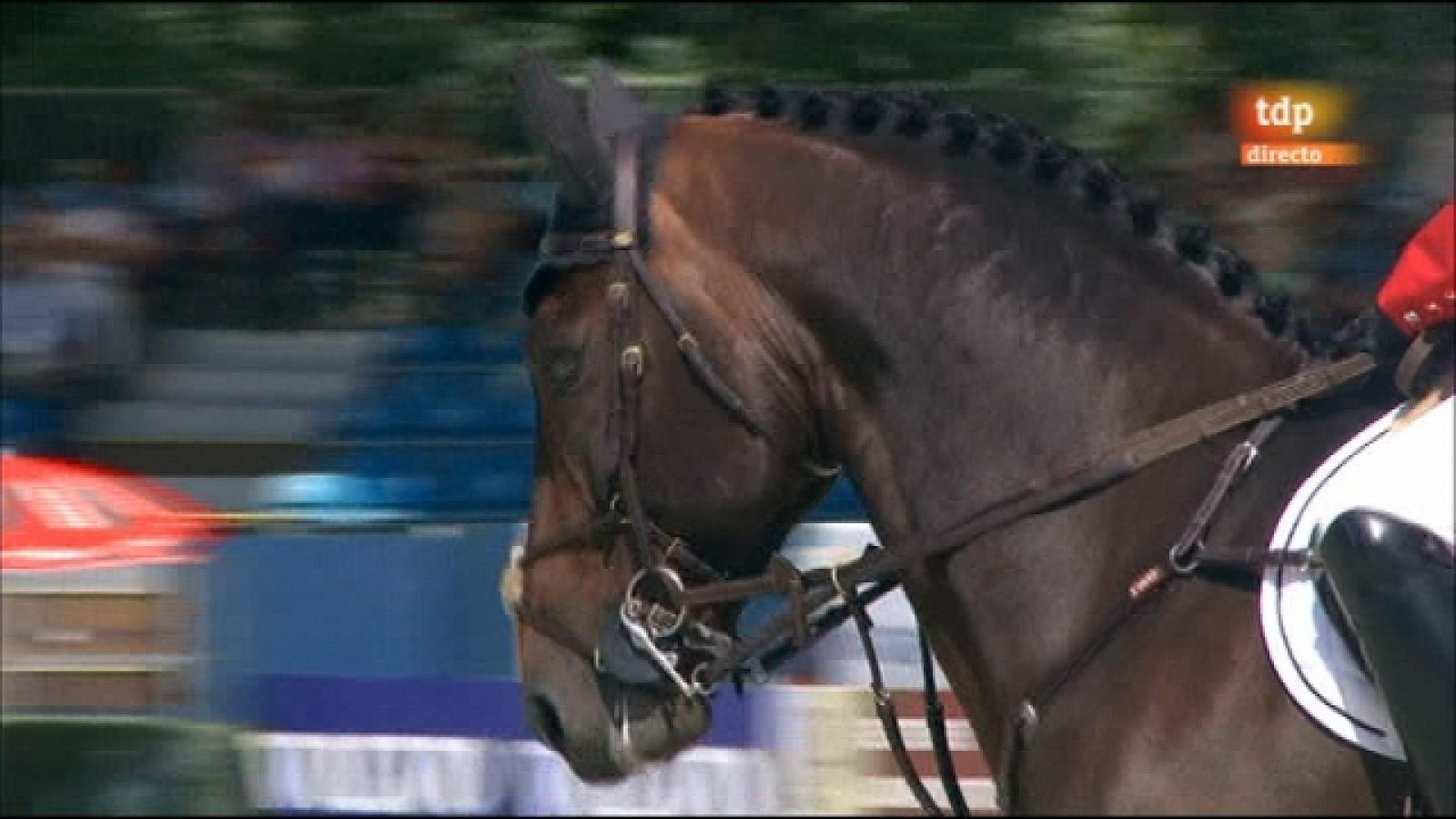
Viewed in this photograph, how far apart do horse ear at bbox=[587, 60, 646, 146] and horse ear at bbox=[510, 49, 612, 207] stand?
16 millimetres

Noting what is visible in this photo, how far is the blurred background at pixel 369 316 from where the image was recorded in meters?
6.09

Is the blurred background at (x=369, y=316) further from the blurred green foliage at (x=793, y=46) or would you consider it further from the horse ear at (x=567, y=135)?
the horse ear at (x=567, y=135)

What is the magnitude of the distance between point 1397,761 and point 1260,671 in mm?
197

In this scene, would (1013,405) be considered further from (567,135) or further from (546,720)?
(546,720)

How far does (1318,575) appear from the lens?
3.43 meters

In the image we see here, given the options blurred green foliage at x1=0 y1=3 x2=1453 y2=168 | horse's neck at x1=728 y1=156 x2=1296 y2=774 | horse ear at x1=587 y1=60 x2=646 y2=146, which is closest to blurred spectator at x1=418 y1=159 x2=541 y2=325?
blurred green foliage at x1=0 y1=3 x2=1453 y2=168

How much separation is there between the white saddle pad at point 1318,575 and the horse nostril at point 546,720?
1027 mm

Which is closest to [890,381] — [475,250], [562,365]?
[562,365]

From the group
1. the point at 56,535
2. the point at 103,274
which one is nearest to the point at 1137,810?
the point at 56,535

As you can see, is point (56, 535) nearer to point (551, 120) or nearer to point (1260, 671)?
point (551, 120)

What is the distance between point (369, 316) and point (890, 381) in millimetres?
3380

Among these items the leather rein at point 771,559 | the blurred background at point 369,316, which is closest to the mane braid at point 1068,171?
the leather rein at point 771,559

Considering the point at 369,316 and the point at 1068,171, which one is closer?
the point at 1068,171

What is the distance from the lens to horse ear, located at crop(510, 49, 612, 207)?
372 centimetres
